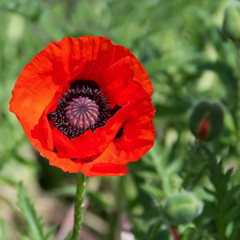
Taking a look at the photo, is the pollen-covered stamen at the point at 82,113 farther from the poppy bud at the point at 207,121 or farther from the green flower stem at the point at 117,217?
the green flower stem at the point at 117,217

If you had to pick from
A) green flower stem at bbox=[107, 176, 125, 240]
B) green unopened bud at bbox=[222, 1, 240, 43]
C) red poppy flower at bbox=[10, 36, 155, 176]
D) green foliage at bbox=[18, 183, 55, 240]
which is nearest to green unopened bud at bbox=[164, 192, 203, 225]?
red poppy flower at bbox=[10, 36, 155, 176]

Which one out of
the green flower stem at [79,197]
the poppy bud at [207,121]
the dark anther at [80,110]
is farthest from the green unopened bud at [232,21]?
the green flower stem at [79,197]

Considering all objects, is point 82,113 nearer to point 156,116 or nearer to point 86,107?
point 86,107

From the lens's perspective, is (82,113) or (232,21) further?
(232,21)

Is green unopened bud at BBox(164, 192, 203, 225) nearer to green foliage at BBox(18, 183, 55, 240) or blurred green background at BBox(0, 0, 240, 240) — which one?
blurred green background at BBox(0, 0, 240, 240)

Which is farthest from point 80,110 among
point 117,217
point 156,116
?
point 117,217

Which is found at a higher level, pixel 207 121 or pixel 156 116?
pixel 156 116
